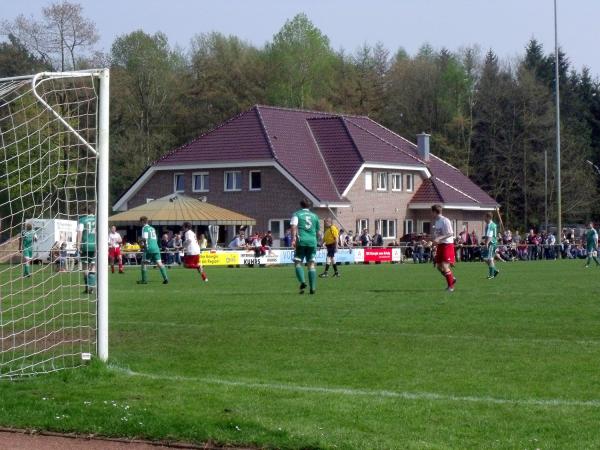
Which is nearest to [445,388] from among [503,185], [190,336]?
[190,336]

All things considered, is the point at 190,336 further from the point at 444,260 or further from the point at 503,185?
the point at 503,185

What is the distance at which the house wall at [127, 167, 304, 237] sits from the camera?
60.4 meters

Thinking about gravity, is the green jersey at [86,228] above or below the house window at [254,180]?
below

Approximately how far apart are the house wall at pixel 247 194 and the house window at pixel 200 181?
189mm

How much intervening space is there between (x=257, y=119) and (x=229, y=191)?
Answer: 14.5ft

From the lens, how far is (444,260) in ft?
72.9

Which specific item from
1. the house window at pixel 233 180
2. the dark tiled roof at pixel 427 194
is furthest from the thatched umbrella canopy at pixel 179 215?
the dark tiled roof at pixel 427 194

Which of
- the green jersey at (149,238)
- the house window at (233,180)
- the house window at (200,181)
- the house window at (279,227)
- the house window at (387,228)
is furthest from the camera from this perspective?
the house window at (387,228)

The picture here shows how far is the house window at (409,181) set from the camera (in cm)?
6744

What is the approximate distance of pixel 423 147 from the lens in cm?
7119

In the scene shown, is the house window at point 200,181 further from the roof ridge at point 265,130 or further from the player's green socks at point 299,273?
the player's green socks at point 299,273

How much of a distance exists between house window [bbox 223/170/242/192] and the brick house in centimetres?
6

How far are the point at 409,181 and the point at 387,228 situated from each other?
356 centimetres

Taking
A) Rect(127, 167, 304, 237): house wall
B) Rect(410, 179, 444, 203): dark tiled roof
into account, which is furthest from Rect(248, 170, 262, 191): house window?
Rect(410, 179, 444, 203): dark tiled roof
